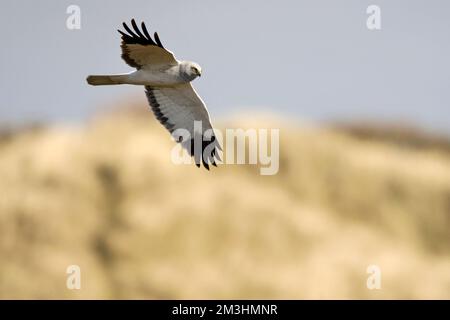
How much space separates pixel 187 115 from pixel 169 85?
75 cm

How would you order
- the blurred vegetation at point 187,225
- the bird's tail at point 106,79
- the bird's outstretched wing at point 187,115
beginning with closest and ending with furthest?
the bird's tail at point 106,79 → the bird's outstretched wing at point 187,115 → the blurred vegetation at point 187,225

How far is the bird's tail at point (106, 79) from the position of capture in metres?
12.9

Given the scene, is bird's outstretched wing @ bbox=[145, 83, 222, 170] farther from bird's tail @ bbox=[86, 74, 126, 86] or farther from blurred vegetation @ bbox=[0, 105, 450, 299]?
blurred vegetation @ bbox=[0, 105, 450, 299]

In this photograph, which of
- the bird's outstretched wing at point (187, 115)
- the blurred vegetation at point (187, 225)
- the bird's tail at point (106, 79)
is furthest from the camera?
the blurred vegetation at point (187, 225)

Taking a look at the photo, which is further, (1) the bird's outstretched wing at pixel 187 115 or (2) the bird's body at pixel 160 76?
(1) the bird's outstretched wing at pixel 187 115

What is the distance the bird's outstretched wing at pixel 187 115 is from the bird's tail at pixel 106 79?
786 mm

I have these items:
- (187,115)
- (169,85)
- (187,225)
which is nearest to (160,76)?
(169,85)

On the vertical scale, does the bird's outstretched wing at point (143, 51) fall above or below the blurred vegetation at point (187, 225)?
above

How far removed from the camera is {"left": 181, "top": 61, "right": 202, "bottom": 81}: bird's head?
42.4 ft

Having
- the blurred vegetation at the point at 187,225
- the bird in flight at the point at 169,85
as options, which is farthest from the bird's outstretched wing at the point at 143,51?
the blurred vegetation at the point at 187,225

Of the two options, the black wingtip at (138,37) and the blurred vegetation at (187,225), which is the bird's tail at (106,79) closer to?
the black wingtip at (138,37)

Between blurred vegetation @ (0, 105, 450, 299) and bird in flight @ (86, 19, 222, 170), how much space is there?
33.8 ft
